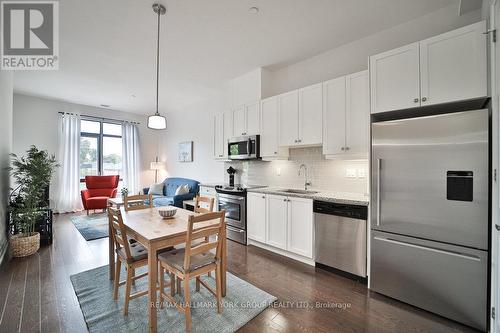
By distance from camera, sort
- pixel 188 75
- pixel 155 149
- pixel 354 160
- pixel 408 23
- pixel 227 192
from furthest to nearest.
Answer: pixel 155 149 < pixel 188 75 < pixel 227 192 < pixel 354 160 < pixel 408 23

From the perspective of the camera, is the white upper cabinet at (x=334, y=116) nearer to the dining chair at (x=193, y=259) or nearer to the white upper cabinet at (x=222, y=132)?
the dining chair at (x=193, y=259)

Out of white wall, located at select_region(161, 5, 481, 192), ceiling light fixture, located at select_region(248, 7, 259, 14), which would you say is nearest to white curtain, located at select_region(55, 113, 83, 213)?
white wall, located at select_region(161, 5, 481, 192)

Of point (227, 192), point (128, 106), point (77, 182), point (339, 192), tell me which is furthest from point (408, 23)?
point (77, 182)

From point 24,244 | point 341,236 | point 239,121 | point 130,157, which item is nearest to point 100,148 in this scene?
point 130,157

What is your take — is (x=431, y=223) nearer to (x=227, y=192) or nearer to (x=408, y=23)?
(x=408, y=23)

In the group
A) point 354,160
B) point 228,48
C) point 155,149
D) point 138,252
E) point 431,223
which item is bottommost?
point 138,252

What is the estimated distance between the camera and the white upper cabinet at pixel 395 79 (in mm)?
2100

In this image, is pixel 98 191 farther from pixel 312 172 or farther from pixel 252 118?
pixel 312 172

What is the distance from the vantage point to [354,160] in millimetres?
2961

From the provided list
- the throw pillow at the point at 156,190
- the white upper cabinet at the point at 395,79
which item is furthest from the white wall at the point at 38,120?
the white upper cabinet at the point at 395,79

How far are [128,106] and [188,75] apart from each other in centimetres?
322

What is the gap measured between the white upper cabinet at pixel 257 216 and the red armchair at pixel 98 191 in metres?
4.09

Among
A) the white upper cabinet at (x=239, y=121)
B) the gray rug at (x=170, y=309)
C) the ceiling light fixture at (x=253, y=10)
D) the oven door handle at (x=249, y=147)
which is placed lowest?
the gray rug at (x=170, y=309)

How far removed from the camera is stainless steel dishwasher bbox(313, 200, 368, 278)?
7.97 feet
